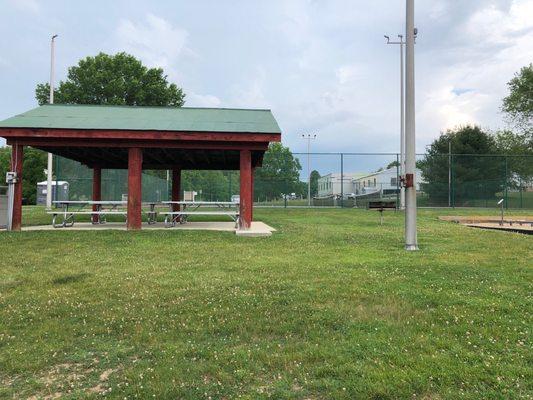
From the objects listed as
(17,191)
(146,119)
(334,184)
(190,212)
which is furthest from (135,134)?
(334,184)

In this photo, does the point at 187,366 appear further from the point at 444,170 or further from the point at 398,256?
the point at 444,170

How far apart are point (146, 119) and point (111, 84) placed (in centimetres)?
2691

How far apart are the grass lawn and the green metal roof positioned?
4.97m

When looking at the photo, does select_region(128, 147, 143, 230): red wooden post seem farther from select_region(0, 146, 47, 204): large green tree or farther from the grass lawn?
select_region(0, 146, 47, 204): large green tree

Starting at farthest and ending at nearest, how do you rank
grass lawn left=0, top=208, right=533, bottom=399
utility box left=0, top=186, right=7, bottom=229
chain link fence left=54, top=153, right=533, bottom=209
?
chain link fence left=54, top=153, right=533, bottom=209, utility box left=0, top=186, right=7, bottom=229, grass lawn left=0, top=208, right=533, bottom=399

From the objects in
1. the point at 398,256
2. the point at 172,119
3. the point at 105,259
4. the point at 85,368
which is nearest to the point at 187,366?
the point at 85,368

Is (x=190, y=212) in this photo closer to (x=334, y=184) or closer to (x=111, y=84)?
(x=334, y=184)

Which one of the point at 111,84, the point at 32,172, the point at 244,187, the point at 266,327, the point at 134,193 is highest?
the point at 111,84

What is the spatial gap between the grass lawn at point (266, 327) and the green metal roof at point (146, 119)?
16.3 ft

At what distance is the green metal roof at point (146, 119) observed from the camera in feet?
38.7

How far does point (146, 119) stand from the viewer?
12.8 metres

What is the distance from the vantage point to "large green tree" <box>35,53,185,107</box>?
3725 cm

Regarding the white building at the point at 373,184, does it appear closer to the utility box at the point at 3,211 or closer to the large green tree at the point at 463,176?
the large green tree at the point at 463,176

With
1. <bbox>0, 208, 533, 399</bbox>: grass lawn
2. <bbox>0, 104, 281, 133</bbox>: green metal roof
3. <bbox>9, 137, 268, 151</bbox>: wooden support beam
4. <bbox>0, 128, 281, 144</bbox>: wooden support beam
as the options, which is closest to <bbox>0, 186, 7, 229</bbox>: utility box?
<bbox>9, 137, 268, 151</bbox>: wooden support beam
